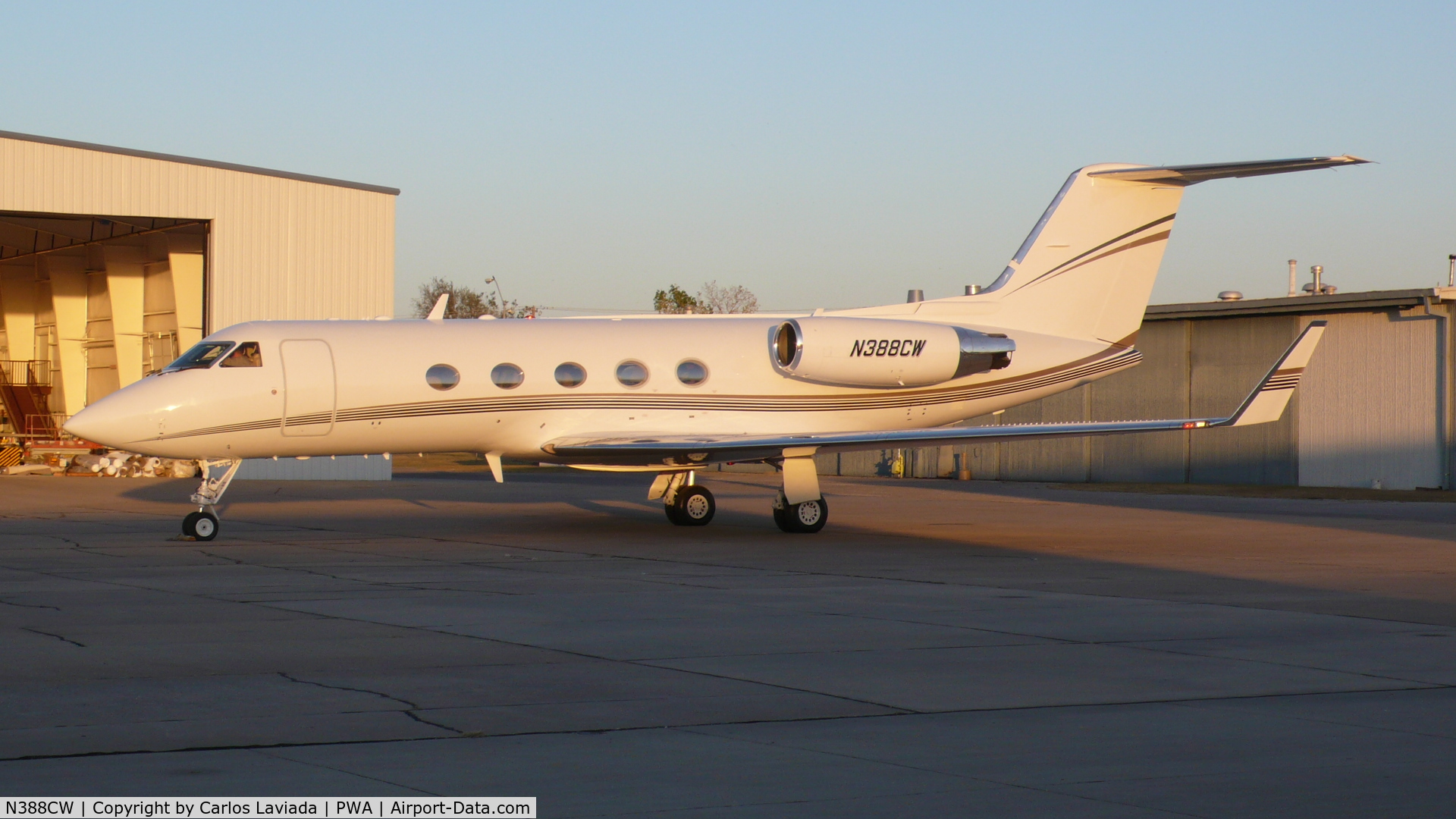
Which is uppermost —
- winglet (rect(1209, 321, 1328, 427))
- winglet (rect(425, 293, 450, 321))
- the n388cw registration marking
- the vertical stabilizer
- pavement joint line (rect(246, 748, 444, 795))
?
the vertical stabilizer

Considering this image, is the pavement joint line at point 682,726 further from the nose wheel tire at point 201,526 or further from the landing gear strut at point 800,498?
the nose wheel tire at point 201,526

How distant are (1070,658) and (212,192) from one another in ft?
97.9

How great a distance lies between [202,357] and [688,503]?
698cm

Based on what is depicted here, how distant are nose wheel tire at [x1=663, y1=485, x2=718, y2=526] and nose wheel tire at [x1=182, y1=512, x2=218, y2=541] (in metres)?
6.43

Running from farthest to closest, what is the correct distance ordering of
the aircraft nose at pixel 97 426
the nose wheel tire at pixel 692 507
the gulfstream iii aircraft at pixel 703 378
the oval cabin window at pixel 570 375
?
the nose wheel tire at pixel 692 507 → the oval cabin window at pixel 570 375 → the gulfstream iii aircraft at pixel 703 378 → the aircraft nose at pixel 97 426

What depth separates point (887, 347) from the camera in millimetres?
20375

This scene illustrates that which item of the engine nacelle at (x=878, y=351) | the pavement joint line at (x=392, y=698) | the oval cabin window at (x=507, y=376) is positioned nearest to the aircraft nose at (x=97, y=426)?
the oval cabin window at (x=507, y=376)

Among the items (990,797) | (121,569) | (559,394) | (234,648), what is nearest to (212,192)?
(559,394)

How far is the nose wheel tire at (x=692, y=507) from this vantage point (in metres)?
21.2

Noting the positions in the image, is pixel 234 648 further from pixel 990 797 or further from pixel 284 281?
pixel 284 281

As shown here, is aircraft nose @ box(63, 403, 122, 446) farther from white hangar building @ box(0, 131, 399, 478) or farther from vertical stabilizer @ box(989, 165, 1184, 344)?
white hangar building @ box(0, 131, 399, 478)

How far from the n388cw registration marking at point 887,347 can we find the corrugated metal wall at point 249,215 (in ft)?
61.0

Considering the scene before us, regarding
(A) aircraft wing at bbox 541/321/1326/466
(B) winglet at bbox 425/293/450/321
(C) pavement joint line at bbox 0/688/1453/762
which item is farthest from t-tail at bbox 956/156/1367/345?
(C) pavement joint line at bbox 0/688/1453/762

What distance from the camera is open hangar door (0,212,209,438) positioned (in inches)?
1594
